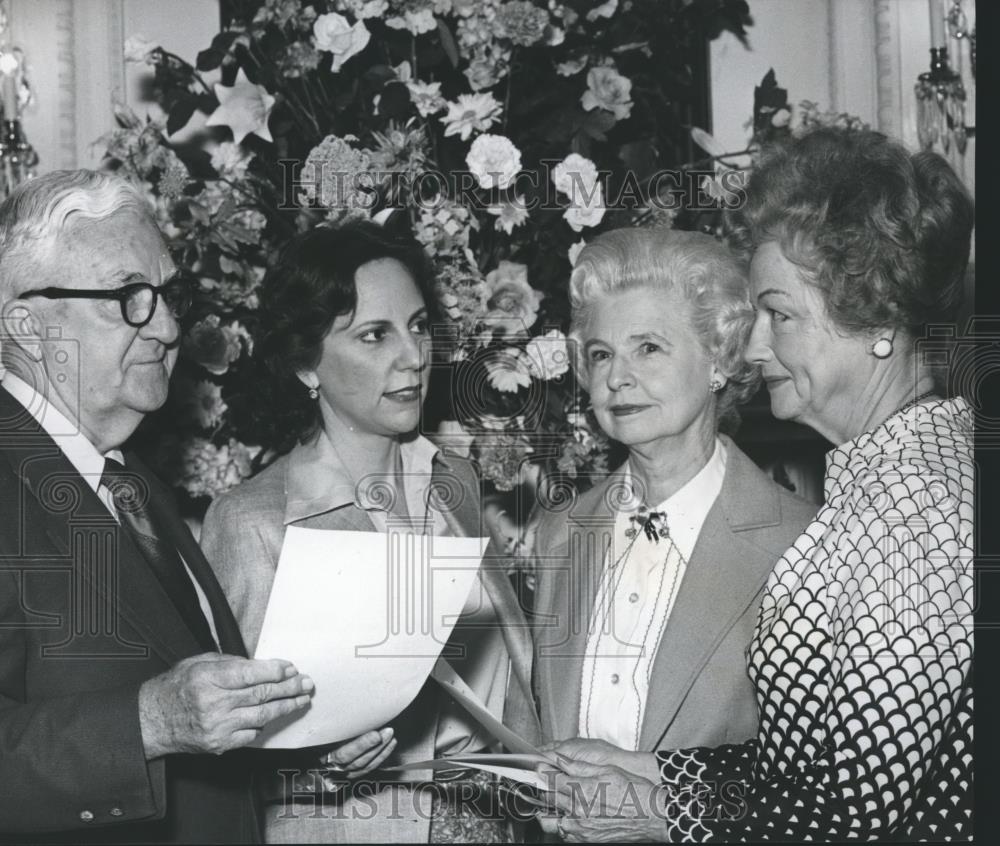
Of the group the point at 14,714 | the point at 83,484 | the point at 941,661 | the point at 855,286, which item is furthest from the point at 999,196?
the point at 14,714

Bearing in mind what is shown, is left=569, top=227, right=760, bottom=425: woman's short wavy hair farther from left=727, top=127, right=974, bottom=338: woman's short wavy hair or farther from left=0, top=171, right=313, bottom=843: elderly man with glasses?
left=0, top=171, right=313, bottom=843: elderly man with glasses

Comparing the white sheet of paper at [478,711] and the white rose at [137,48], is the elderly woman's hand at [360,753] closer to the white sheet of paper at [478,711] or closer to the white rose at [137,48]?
the white sheet of paper at [478,711]

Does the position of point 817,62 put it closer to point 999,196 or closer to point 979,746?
point 999,196

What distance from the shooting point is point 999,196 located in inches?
54.2

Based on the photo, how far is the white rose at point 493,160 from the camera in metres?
1.65

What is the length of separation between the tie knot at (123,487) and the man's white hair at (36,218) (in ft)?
0.76

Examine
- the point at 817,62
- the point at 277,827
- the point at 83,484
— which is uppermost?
the point at 817,62

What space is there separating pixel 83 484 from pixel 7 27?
85cm

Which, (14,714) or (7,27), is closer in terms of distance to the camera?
(14,714)

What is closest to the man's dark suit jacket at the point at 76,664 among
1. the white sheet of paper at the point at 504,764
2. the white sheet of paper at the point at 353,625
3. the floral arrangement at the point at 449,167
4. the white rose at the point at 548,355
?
the white sheet of paper at the point at 353,625

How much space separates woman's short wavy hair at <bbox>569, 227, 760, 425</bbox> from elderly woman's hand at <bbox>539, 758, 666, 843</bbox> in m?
0.48

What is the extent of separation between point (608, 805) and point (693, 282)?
0.66 metres

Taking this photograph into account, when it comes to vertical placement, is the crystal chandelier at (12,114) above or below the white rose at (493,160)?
above

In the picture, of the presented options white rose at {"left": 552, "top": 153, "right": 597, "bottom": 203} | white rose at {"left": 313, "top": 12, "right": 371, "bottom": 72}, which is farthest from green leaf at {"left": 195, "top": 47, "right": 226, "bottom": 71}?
white rose at {"left": 552, "top": 153, "right": 597, "bottom": 203}
